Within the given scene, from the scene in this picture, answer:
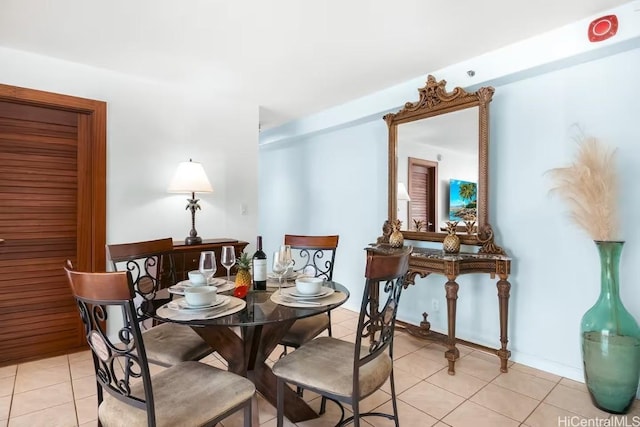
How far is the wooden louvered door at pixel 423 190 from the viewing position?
10.3 feet

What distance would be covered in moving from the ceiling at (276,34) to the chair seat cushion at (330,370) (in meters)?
1.94

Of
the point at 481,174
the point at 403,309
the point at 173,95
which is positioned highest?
the point at 173,95

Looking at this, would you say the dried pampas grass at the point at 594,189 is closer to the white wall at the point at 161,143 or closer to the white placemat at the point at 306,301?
the white placemat at the point at 306,301

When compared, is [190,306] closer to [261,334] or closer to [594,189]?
[261,334]

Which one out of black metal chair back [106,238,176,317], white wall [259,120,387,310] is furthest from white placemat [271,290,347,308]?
white wall [259,120,387,310]

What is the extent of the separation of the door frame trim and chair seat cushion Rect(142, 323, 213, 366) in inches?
53.2

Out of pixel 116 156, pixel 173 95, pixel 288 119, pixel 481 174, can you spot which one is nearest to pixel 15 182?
pixel 116 156

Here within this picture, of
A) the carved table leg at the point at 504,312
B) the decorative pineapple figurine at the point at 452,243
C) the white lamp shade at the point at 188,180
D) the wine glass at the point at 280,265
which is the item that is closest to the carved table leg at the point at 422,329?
the carved table leg at the point at 504,312

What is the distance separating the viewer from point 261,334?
1.78 meters

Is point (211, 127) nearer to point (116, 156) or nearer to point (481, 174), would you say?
point (116, 156)

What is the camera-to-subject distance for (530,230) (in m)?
2.60

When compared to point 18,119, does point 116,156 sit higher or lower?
lower

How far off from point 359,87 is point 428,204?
51.4 inches

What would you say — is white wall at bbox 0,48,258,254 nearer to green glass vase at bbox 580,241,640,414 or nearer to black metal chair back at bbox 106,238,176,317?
black metal chair back at bbox 106,238,176,317
